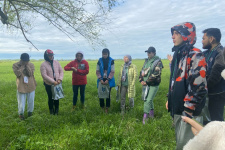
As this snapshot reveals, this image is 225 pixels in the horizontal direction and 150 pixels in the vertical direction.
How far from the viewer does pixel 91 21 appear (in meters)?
4.13

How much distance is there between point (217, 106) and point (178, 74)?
1188mm

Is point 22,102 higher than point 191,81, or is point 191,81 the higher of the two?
point 191,81

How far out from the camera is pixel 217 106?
2619mm

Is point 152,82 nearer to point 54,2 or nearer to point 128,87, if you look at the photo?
point 128,87

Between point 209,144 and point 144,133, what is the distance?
263 cm

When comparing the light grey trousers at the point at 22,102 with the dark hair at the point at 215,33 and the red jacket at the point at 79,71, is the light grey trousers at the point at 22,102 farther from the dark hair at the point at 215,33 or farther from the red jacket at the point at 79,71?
the dark hair at the point at 215,33

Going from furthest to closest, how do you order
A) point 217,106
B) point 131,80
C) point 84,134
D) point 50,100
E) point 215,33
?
point 131,80, point 50,100, point 84,134, point 215,33, point 217,106

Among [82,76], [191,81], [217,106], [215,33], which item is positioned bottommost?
[217,106]

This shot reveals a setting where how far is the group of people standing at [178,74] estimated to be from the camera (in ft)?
6.03

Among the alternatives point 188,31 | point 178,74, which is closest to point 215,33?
point 188,31

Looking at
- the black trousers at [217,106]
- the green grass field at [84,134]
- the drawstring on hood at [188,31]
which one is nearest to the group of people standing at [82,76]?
the green grass field at [84,134]

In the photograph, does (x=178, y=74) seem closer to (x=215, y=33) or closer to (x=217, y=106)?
(x=217, y=106)

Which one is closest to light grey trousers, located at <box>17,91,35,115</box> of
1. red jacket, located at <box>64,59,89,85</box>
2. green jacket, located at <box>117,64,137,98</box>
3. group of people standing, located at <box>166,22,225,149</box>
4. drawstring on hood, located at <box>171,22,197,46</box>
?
red jacket, located at <box>64,59,89,85</box>

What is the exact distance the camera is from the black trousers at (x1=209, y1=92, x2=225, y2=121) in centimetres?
259
